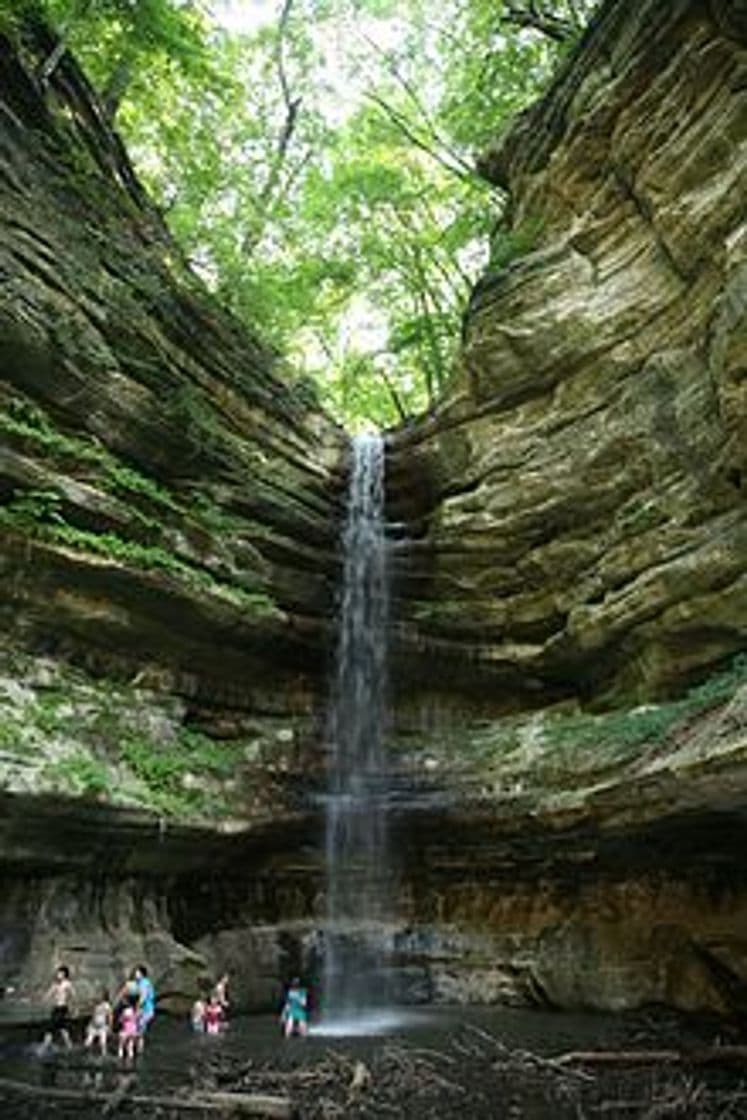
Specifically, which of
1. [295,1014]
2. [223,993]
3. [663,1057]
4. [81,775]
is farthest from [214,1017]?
[663,1057]

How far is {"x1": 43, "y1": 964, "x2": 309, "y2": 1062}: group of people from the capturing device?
34.4 ft

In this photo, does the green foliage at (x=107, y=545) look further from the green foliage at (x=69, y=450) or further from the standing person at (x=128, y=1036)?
the standing person at (x=128, y=1036)

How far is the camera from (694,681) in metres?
13.7

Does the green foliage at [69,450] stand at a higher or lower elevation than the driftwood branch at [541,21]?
lower

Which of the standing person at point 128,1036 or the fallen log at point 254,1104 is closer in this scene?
the fallen log at point 254,1104

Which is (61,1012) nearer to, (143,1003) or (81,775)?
(143,1003)

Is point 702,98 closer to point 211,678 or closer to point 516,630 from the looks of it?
point 516,630

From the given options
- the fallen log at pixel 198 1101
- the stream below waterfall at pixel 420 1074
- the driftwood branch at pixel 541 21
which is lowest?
the fallen log at pixel 198 1101

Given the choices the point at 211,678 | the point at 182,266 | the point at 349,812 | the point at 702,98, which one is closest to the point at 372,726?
the point at 349,812

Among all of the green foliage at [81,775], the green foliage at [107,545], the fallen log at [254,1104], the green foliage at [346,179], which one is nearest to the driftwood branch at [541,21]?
the green foliage at [346,179]

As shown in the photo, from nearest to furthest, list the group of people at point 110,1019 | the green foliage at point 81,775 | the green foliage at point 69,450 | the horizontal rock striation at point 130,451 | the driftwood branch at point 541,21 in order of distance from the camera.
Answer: the group of people at point 110,1019
the green foliage at point 81,775
the green foliage at point 69,450
the horizontal rock striation at point 130,451
the driftwood branch at point 541,21

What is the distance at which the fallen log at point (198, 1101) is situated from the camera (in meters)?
7.96

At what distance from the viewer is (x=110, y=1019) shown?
Answer: 1143cm

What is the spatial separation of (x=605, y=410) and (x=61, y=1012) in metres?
11.7
